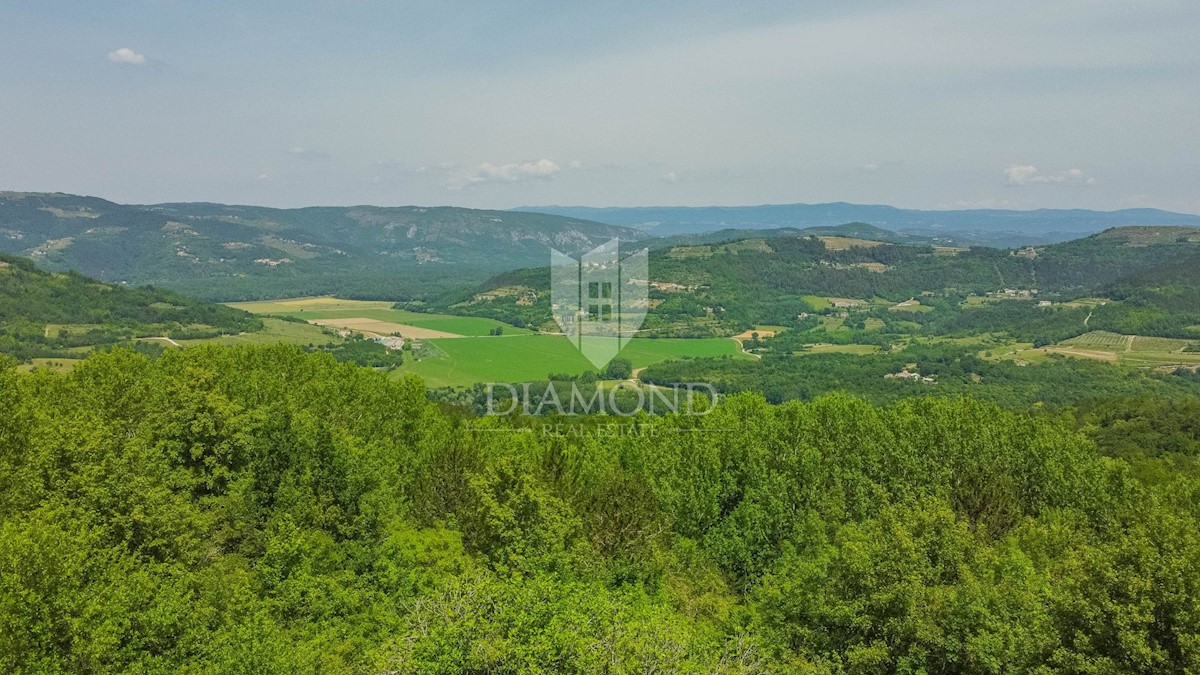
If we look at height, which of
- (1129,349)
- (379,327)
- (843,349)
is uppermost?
(1129,349)

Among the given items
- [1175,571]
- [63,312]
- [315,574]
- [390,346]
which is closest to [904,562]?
[1175,571]

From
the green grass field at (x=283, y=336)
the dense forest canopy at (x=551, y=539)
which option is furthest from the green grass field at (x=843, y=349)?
the dense forest canopy at (x=551, y=539)

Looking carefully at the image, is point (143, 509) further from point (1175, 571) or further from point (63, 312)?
point (63, 312)

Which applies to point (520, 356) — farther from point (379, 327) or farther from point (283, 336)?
point (379, 327)

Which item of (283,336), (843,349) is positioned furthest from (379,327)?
(843,349)

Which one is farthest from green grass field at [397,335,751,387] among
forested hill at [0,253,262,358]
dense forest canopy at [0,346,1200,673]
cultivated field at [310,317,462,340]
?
dense forest canopy at [0,346,1200,673]

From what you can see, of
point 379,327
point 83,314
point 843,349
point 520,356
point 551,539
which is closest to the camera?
point 551,539

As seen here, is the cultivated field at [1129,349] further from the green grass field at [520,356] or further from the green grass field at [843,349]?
the green grass field at [520,356]

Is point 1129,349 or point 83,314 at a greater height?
point 83,314
